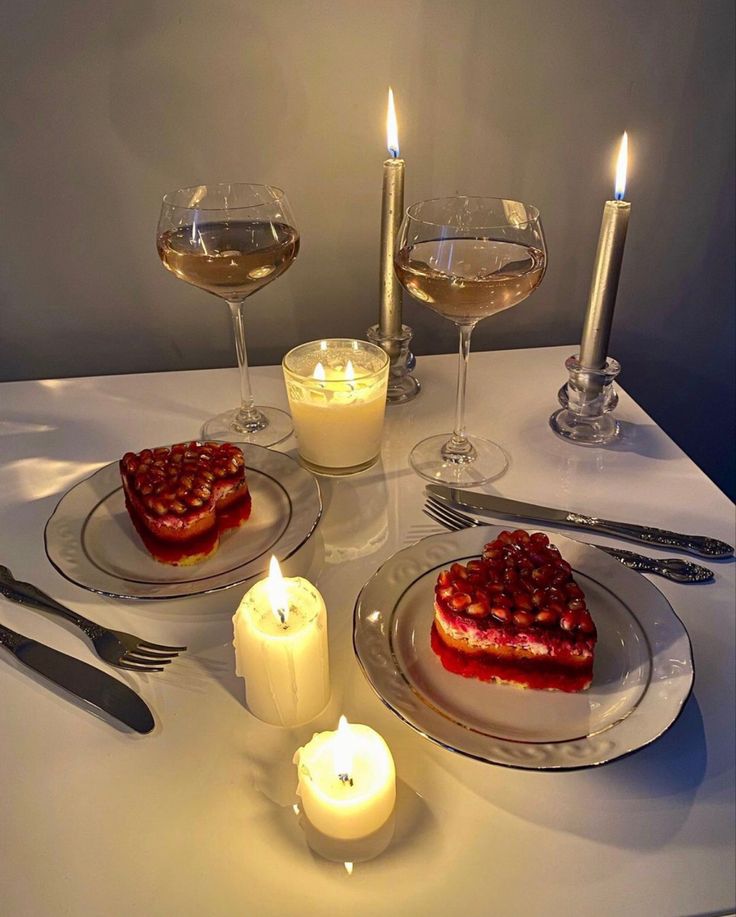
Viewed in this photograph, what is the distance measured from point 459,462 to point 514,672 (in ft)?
1.23

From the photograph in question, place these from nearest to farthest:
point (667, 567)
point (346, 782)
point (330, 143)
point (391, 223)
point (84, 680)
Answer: point (346, 782)
point (84, 680)
point (667, 567)
point (391, 223)
point (330, 143)

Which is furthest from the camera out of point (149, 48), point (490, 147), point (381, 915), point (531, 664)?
point (490, 147)

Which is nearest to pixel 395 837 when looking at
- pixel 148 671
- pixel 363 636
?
pixel 363 636

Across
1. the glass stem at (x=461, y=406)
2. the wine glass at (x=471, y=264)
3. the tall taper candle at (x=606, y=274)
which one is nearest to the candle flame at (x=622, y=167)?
the tall taper candle at (x=606, y=274)

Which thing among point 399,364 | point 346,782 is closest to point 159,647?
point 346,782

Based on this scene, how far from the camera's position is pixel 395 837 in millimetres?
529

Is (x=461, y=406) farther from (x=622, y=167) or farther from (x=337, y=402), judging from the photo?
(x=622, y=167)

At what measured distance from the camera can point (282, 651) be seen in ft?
1.86

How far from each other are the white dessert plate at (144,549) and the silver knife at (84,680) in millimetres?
66

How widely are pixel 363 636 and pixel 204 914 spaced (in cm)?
23

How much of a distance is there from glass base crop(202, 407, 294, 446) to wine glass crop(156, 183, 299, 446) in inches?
0.5

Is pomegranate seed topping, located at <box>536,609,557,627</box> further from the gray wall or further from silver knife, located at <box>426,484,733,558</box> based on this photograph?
the gray wall

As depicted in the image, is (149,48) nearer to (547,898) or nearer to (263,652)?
(263,652)

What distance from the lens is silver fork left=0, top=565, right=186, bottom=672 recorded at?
0.66 meters
